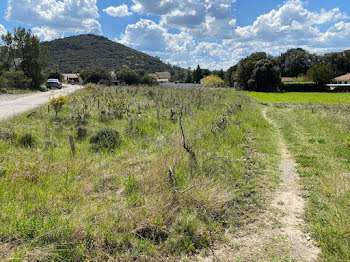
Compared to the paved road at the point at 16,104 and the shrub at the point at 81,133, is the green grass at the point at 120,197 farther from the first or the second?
the paved road at the point at 16,104

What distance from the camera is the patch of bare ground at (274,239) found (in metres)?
2.89

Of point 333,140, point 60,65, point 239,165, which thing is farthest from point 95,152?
point 60,65

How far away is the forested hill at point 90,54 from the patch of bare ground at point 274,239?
102486 mm

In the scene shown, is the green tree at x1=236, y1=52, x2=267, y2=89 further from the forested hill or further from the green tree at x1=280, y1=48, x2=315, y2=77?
the forested hill

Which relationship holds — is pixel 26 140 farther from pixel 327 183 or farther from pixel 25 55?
pixel 25 55

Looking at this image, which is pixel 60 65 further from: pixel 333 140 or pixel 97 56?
pixel 333 140

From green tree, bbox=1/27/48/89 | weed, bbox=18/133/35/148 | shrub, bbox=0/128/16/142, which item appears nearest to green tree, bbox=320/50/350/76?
green tree, bbox=1/27/48/89

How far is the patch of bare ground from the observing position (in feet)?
9.49

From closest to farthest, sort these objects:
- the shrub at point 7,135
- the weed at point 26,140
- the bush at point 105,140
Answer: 1. the weed at point 26,140
2. the shrub at point 7,135
3. the bush at point 105,140

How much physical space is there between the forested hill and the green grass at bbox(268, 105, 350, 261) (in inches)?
3892

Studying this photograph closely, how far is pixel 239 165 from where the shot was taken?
5.61m

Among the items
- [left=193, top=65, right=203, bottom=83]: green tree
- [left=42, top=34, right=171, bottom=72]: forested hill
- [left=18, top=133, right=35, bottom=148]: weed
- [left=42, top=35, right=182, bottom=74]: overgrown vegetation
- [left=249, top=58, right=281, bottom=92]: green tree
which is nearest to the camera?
[left=18, top=133, right=35, bottom=148]: weed

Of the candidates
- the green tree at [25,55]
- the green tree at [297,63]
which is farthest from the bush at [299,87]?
the green tree at [25,55]

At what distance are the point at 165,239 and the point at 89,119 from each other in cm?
805
